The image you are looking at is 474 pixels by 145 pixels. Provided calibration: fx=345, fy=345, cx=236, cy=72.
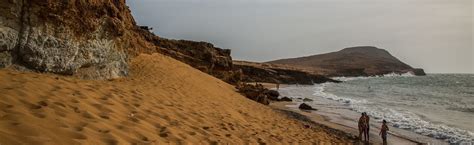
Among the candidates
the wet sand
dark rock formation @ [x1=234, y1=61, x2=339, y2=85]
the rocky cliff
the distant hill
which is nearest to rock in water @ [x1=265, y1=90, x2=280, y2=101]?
the wet sand

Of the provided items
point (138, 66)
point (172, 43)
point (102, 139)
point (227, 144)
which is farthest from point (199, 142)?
point (172, 43)

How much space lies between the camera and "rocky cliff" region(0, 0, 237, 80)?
8.20m

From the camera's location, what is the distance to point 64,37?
940cm

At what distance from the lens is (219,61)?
3319 centimetres

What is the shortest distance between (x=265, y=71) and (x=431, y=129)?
51.8m

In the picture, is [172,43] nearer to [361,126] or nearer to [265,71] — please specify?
[361,126]

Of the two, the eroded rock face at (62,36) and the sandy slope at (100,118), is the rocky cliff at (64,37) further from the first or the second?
the sandy slope at (100,118)

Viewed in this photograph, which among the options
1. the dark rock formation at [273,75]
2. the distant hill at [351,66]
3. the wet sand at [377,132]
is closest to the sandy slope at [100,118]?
the wet sand at [377,132]

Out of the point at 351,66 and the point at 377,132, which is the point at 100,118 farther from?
the point at 351,66

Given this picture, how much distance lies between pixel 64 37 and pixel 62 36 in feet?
0.25

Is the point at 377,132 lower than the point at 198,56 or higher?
lower

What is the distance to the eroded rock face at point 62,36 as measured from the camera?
818cm

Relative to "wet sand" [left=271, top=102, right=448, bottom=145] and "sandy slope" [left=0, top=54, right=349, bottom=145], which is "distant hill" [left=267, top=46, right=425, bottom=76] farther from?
"sandy slope" [left=0, top=54, right=349, bottom=145]

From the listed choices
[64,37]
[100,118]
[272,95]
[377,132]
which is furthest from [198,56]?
[100,118]
